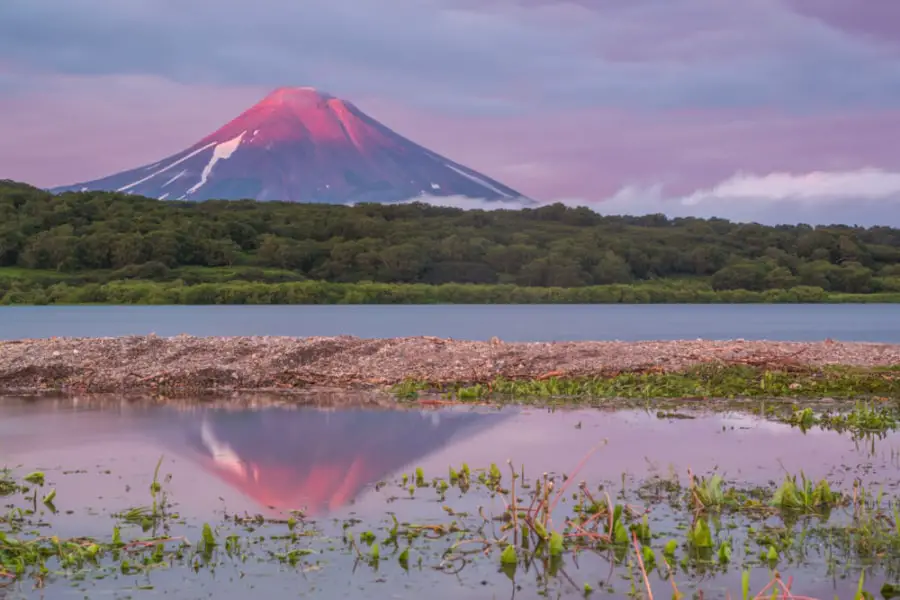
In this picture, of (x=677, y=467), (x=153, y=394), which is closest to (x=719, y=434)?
(x=677, y=467)

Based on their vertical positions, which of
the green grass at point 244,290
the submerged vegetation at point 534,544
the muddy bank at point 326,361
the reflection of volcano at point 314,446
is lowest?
the reflection of volcano at point 314,446

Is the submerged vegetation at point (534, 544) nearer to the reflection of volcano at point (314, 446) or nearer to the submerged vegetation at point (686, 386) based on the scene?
the reflection of volcano at point (314, 446)

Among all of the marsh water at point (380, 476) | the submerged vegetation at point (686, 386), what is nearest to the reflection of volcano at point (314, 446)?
the marsh water at point (380, 476)

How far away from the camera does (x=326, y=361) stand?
35094 mm

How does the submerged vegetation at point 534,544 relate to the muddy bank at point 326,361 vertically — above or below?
below

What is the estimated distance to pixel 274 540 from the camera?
12.3m

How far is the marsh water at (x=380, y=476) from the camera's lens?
10.7m

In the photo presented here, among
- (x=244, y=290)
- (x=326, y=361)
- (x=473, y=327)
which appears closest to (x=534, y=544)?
(x=326, y=361)

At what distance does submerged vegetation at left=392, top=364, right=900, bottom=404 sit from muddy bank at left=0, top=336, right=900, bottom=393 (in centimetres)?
106

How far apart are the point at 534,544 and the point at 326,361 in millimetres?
23641

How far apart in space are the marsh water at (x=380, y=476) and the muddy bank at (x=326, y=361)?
4895mm

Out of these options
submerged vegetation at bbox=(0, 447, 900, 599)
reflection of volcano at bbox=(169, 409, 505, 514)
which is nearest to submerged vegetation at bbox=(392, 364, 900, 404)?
reflection of volcano at bbox=(169, 409, 505, 514)

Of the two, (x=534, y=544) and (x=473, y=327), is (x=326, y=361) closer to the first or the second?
(x=534, y=544)

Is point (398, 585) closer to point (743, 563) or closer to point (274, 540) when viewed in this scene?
point (274, 540)
